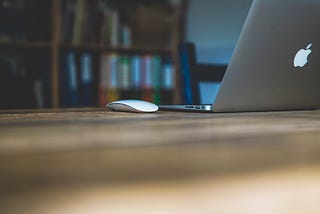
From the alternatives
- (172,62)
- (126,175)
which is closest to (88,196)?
(126,175)

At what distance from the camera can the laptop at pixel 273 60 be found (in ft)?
2.40

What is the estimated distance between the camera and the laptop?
0.73 meters

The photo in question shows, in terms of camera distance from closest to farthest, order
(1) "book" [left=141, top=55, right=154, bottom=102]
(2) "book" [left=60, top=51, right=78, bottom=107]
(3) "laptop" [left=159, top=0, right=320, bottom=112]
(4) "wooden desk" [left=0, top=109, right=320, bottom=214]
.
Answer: (4) "wooden desk" [left=0, top=109, right=320, bottom=214] < (3) "laptop" [left=159, top=0, right=320, bottom=112] < (2) "book" [left=60, top=51, right=78, bottom=107] < (1) "book" [left=141, top=55, right=154, bottom=102]

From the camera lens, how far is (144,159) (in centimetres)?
29

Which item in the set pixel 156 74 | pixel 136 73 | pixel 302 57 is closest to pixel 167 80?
pixel 156 74

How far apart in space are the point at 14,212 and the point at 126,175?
0.07 metres

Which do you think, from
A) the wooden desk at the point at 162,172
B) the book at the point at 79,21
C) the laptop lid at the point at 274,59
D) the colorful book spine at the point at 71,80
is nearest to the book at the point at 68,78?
the colorful book spine at the point at 71,80

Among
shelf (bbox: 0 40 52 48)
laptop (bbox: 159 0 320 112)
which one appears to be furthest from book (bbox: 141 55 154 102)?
laptop (bbox: 159 0 320 112)

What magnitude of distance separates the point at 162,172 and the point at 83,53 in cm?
257

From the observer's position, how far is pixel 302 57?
831mm

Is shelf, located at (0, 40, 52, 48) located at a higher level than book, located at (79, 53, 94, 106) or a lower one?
higher

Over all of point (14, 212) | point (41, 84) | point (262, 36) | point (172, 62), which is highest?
point (172, 62)

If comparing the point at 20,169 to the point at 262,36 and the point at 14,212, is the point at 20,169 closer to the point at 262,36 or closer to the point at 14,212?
the point at 14,212

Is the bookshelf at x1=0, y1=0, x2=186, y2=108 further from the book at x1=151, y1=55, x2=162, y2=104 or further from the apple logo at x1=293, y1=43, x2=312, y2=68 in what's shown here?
the apple logo at x1=293, y1=43, x2=312, y2=68
